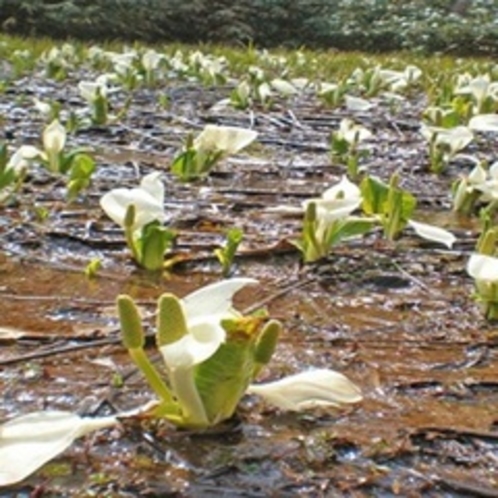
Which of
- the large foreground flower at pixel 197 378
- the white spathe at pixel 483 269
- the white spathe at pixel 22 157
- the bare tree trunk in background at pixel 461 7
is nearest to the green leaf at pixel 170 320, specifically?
the large foreground flower at pixel 197 378

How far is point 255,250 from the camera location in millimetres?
1813

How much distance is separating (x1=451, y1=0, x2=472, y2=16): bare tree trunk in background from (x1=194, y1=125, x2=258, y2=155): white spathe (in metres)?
14.8

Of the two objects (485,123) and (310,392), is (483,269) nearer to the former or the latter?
(310,392)

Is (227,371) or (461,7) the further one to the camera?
(461,7)

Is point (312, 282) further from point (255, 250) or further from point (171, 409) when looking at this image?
point (171, 409)

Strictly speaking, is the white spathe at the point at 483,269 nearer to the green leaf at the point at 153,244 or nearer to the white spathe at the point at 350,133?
the green leaf at the point at 153,244

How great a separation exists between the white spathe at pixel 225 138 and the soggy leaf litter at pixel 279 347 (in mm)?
127

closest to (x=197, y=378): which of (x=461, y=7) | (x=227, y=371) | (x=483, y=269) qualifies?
(x=227, y=371)

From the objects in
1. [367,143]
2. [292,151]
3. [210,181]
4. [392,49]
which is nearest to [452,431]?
[210,181]

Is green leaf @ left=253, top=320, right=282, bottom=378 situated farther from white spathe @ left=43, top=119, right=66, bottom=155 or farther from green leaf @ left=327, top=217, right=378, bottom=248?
white spathe @ left=43, top=119, right=66, bottom=155

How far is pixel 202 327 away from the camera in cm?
95

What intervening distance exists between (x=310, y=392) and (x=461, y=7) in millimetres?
16289

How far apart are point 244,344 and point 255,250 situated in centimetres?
84

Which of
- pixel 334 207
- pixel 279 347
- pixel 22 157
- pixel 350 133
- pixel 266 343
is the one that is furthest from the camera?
pixel 350 133
